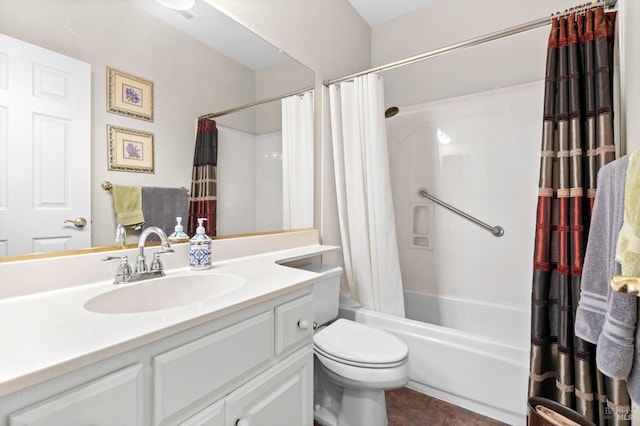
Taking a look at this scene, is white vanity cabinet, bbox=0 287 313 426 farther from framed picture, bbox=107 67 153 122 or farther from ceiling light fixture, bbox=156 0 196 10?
ceiling light fixture, bbox=156 0 196 10

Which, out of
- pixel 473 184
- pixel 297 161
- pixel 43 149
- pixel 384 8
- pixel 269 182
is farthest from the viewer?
pixel 384 8

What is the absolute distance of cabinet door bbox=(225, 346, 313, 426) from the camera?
0.77m

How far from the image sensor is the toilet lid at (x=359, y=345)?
1185 millimetres

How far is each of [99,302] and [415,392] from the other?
1620 millimetres

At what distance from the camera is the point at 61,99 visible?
0.89m

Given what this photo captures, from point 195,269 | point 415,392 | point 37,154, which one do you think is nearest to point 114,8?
point 37,154

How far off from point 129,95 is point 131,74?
0.08 m

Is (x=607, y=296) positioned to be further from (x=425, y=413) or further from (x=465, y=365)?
(x=425, y=413)

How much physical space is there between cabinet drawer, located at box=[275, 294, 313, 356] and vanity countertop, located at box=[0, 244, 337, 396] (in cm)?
6

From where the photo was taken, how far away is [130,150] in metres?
1.06

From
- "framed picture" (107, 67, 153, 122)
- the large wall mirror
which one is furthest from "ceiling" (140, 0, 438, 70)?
"framed picture" (107, 67, 153, 122)

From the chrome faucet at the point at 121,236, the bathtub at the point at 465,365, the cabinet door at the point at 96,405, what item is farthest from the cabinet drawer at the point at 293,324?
the bathtub at the point at 465,365

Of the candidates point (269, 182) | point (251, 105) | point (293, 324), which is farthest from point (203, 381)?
point (251, 105)

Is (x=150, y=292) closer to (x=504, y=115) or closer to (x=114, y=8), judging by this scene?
(x=114, y=8)
